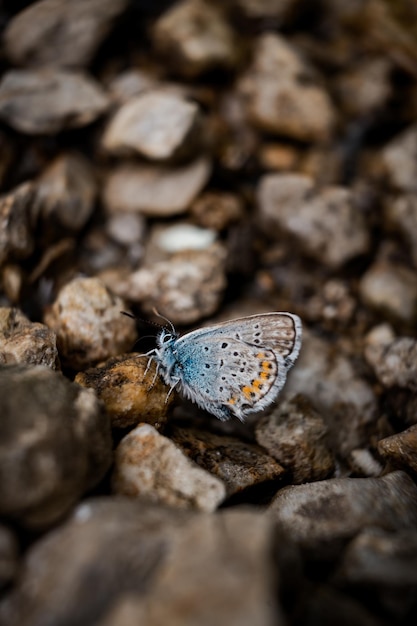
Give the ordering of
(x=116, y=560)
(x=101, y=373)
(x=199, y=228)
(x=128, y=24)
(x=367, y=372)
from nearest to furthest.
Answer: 1. (x=116, y=560)
2. (x=101, y=373)
3. (x=367, y=372)
4. (x=199, y=228)
5. (x=128, y=24)

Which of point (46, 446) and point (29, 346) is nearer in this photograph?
point (46, 446)

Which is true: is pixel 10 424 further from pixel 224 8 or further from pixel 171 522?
pixel 224 8

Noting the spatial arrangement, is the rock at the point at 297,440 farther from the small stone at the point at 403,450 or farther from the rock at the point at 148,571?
the rock at the point at 148,571

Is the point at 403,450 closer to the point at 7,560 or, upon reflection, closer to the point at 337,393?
the point at 337,393

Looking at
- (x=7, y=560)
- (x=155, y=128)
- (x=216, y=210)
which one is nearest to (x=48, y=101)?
(x=155, y=128)

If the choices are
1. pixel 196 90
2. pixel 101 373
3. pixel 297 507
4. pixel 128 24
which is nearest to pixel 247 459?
pixel 297 507

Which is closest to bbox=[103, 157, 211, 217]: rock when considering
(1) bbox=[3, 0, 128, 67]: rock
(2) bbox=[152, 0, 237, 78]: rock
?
(2) bbox=[152, 0, 237, 78]: rock
